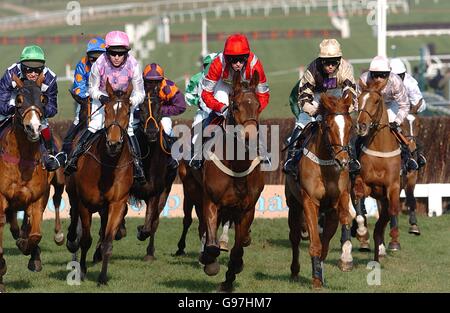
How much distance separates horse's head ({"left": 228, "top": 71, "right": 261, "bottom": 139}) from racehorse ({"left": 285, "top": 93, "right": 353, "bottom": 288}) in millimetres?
777

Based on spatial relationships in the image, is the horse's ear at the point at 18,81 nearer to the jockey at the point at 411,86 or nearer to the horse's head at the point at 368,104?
the horse's head at the point at 368,104

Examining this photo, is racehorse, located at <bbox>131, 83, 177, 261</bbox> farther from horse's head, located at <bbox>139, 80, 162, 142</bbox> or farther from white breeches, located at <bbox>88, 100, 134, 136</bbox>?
white breeches, located at <bbox>88, 100, 134, 136</bbox>

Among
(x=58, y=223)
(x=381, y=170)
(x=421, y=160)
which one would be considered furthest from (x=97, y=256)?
(x=421, y=160)

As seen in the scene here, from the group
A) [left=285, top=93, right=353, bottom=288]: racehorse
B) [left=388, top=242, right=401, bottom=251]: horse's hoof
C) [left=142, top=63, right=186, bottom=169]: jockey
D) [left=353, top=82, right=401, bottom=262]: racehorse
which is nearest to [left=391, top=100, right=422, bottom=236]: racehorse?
[left=388, top=242, right=401, bottom=251]: horse's hoof

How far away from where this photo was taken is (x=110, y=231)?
34.8 ft

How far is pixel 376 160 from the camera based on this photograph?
1255 cm

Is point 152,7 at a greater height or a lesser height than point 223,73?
lesser

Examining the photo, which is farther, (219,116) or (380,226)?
(380,226)

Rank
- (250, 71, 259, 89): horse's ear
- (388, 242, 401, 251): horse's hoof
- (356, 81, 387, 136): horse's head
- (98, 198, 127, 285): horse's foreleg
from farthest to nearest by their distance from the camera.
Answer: (388, 242, 401, 251): horse's hoof < (356, 81, 387, 136): horse's head < (98, 198, 127, 285): horse's foreleg < (250, 71, 259, 89): horse's ear

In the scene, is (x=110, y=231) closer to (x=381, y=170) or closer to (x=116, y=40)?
(x=116, y=40)

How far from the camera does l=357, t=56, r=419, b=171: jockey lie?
1264cm
